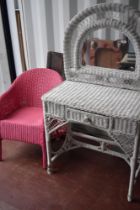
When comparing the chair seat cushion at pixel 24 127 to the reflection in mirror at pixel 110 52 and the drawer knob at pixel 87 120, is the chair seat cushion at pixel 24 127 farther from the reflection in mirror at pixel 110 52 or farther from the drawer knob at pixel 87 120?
the reflection in mirror at pixel 110 52

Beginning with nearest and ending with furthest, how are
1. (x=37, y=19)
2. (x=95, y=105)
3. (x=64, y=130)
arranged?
(x=95, y=105) → (x=64, y=130) → (x=37, y=19)

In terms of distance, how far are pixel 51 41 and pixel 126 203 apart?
1548mm

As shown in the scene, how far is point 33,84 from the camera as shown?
2.25 m

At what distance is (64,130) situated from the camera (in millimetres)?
2146

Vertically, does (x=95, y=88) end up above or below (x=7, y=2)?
below

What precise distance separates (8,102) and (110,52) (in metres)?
0.98

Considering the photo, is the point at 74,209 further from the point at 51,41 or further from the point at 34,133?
the point at 51,41

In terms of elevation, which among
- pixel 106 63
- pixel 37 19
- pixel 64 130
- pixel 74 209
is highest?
pixel 37 19

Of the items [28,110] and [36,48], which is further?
[36,48]

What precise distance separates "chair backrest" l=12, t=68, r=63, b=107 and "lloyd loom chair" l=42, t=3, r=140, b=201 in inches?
10.9

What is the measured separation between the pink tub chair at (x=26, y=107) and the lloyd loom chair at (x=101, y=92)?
14cm

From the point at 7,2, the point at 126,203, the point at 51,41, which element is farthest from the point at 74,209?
the point at 7,2

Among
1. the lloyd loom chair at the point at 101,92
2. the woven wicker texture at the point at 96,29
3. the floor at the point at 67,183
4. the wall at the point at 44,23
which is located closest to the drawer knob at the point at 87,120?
the lloyd loom chair at the point at 101,92

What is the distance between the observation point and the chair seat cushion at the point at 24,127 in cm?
192
